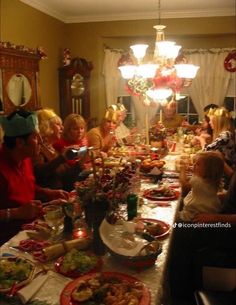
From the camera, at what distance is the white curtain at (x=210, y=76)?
5.27 metres

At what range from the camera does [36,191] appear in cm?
223

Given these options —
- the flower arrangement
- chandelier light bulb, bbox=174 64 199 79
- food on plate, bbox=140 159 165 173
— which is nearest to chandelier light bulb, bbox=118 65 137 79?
chandelier light bulb, bbox=174 64 199 79

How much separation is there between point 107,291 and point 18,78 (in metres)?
3.23

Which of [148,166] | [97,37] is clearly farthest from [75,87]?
[148,166]

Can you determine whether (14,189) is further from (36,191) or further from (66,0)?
(66,0)

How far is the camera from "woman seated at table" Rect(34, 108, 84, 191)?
2442mm

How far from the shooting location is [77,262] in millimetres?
1284

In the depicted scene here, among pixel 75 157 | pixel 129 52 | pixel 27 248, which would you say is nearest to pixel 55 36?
pixel 129 52

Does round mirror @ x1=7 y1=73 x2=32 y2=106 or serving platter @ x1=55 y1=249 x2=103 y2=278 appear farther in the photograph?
round mirror @ x1=7 y1=73 x2=32 y2=106

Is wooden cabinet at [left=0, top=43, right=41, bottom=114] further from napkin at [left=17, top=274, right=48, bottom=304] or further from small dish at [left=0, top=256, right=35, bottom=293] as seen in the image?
napkin at [left=17, top=274, right=48, bottom=304]

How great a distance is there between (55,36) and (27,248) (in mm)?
4234

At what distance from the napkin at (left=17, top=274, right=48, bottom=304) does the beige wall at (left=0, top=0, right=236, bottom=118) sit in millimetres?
3643

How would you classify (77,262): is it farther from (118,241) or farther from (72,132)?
(72,132)

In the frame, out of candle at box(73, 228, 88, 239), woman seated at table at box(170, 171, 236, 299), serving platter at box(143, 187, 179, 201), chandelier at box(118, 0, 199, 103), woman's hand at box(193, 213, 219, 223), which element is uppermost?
chandelier at box(118, 0, 199, 103)
